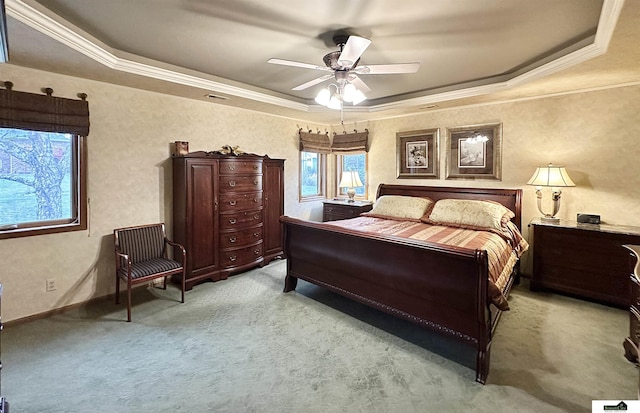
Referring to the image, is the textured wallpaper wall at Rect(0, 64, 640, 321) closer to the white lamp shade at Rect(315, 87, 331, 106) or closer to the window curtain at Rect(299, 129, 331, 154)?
the window curtain at Rect(299, 129, 331, 154)

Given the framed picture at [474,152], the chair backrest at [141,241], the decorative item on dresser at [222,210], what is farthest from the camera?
the framed picture at [474,152]

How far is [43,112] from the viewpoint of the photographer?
9.65 ft

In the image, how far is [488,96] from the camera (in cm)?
400

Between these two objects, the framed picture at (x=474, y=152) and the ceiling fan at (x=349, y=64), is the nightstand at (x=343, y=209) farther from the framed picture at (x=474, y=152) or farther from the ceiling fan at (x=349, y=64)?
the ceiling fan at (x=349, y=64)

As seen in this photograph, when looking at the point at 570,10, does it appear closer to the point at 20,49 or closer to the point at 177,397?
the point at 177,397

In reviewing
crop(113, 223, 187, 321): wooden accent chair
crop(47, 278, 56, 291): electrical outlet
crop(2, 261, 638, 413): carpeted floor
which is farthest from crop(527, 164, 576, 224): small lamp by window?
crop(47, 278, 56, 291): electrical outlet

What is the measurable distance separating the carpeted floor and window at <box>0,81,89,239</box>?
100cm

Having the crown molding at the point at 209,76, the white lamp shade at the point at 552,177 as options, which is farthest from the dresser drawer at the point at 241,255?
the white lamp shade at the point at 552,177

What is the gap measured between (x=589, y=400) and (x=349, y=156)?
16.0ft

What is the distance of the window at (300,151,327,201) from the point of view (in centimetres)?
590

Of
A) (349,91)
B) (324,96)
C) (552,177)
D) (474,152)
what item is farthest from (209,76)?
(552,177)

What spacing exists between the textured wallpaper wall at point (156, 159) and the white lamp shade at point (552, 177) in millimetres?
310

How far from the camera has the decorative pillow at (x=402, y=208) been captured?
4348 millimetres

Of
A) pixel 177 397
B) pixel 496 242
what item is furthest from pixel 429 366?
pixel 177 397
